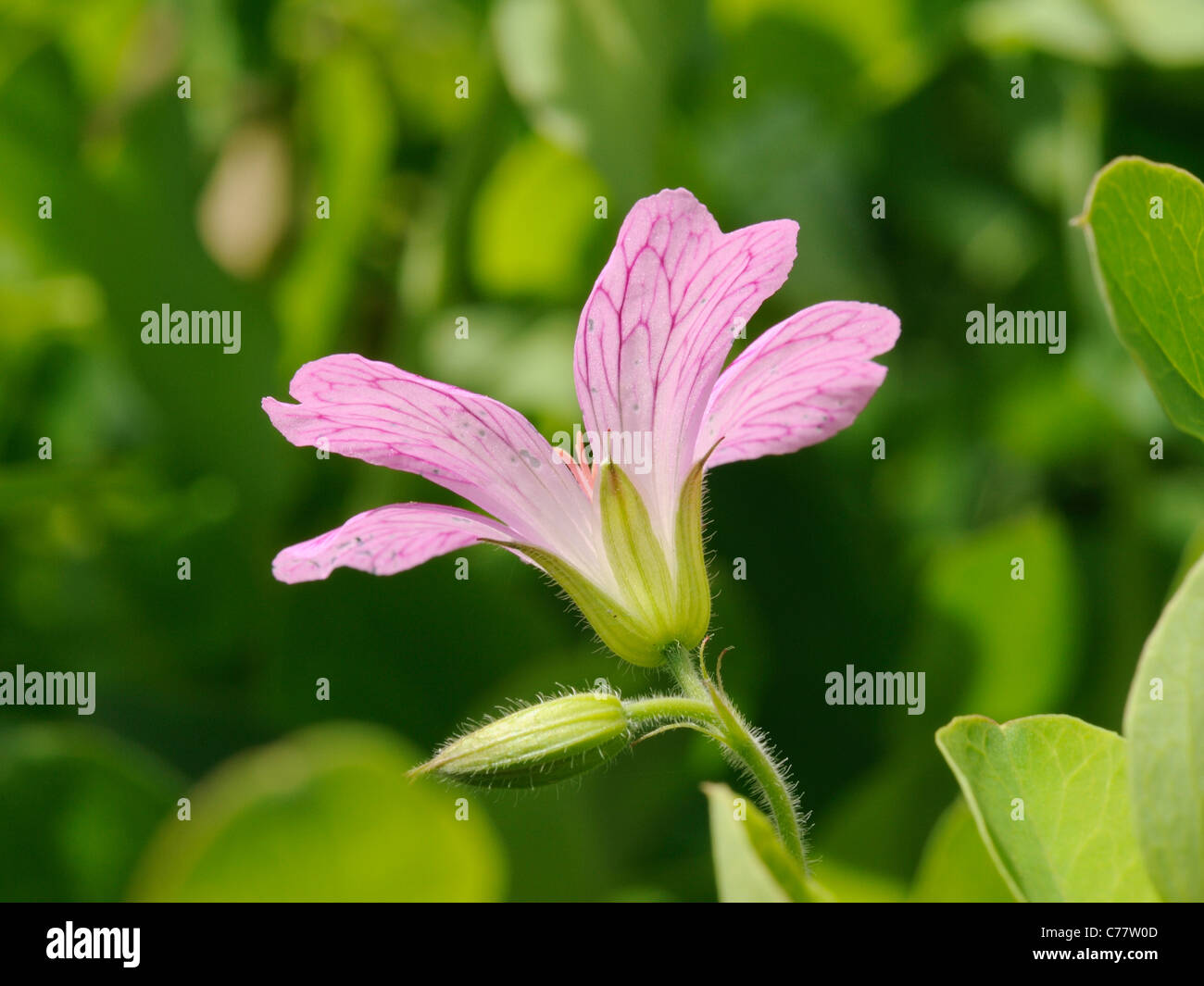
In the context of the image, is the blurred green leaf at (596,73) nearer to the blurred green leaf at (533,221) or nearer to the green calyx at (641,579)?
the blurred green leaf at (533,221)

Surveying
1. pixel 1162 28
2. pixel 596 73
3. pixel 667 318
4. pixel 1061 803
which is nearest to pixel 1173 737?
pixel 1061 803

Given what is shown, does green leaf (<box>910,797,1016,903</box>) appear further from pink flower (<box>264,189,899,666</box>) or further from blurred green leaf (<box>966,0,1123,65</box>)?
blurred green leaf (<box>966,0,1123,65</box>)

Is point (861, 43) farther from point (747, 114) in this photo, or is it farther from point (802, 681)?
point (802, 681)

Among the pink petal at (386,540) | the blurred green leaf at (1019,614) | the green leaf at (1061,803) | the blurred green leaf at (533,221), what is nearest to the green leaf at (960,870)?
the green leaf at (1061,803)

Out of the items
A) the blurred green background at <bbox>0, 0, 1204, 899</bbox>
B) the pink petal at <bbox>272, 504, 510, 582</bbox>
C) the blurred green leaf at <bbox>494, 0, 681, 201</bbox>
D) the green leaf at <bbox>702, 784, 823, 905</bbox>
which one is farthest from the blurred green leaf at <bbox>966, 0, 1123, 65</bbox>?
the green leaf at <bbox>702, 784, 823, 905</bbox>

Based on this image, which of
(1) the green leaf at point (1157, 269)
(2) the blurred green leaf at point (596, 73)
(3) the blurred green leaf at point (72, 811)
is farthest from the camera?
(2) the blurred green leaf at point (596, 73)

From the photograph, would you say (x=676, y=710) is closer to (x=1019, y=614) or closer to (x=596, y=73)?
(x=1019, y=614)

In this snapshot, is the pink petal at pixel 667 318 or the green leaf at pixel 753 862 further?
the pink petal at pixel 667 318
